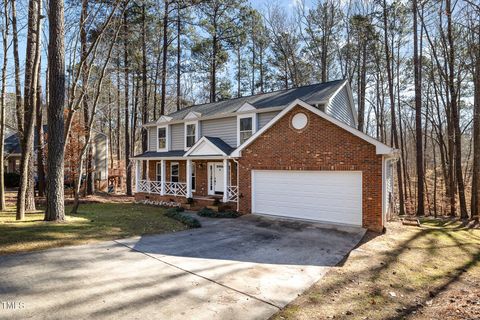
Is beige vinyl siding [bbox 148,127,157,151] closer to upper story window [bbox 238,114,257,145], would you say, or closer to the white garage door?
upper story window [bbox 238,114,257,145]

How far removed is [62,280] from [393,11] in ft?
74.0

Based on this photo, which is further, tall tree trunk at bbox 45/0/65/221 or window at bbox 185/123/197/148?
window at bbox 185/123/197/148

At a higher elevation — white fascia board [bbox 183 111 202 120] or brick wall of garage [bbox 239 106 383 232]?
white fascia board [bbox 183 111 202 120]

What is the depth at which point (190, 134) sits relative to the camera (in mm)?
18094

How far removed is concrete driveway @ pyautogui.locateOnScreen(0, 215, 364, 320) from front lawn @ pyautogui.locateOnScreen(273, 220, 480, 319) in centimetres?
37

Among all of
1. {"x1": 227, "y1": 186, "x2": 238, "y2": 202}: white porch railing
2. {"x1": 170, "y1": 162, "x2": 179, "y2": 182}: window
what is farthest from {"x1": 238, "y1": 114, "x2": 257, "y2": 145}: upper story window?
{"x1": 170, "y1": 162, "x2": 179, "y2": 182}: window

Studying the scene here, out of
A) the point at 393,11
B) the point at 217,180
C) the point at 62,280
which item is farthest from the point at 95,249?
the point at 393,11

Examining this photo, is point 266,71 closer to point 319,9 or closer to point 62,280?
point 319,9

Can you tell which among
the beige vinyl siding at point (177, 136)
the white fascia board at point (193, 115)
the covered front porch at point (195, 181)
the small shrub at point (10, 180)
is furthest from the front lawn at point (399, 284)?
the small shrub at point (10, 180)

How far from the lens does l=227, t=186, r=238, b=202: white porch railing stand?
13961mm

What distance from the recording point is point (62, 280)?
16.3 ft

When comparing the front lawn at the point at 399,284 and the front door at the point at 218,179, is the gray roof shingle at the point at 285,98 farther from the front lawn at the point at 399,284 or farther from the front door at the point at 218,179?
the front lawn at the point at 399,284

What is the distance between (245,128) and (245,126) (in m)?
0.11

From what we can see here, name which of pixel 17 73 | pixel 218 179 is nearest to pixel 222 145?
pixel 218 179
